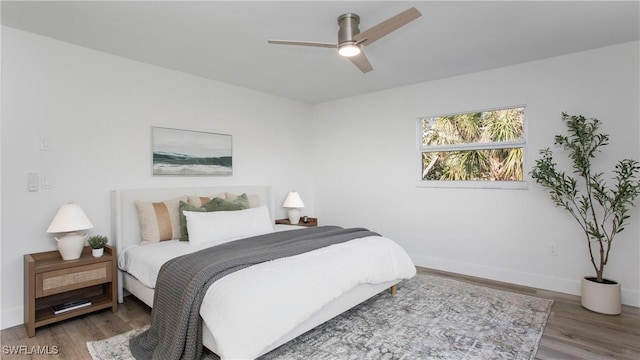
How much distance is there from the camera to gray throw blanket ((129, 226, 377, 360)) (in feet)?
6.32

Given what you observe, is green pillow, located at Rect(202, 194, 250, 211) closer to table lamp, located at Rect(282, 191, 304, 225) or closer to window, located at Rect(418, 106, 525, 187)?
table lamp, located at Rect(282, 191, 304, 225)

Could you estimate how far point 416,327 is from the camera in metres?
2.58

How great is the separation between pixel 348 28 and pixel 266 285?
1.93 metres

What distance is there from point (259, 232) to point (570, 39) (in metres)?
3.51

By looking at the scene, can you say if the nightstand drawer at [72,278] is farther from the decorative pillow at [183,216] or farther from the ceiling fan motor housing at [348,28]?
the ceiling fan motor housing at [348,28]

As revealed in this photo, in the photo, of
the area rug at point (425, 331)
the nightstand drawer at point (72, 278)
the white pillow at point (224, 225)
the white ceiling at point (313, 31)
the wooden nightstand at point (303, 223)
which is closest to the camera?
the area rug at point (425, 331)

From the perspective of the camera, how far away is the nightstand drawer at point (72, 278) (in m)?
2.51

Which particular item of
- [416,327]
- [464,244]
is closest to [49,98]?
[416,327]

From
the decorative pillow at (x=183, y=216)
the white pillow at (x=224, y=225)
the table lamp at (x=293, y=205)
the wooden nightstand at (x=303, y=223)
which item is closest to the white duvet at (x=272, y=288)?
the white pillow at (x=224, y=225)

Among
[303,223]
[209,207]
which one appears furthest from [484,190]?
[209,207]

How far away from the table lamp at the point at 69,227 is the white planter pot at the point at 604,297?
4460mm

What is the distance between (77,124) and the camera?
3.04m

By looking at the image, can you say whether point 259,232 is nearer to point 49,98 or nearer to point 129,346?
point 129,346

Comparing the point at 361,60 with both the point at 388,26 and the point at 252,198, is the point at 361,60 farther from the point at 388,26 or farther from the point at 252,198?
the point at 252,198
